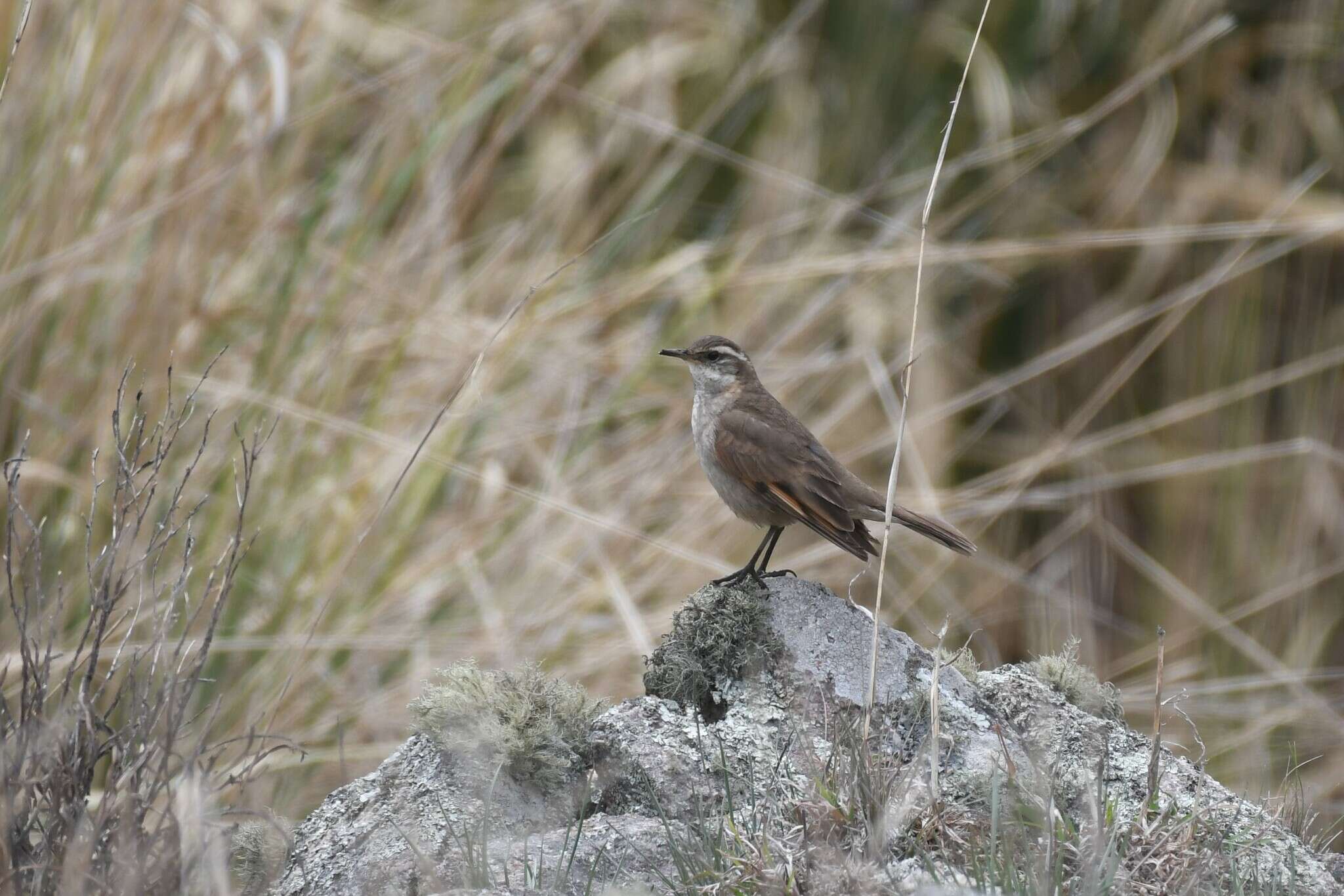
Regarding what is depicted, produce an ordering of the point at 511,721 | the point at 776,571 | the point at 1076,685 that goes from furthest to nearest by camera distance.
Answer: the point at 776,571 → the point at 1076,685 → the point at 511,721

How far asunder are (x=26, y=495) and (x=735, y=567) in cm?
260

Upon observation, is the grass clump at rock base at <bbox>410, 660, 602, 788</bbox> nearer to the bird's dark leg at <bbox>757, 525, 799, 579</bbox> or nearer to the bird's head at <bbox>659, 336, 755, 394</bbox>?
the bird's dark leg at <bbox>757, 525, 799, 579</bbox>

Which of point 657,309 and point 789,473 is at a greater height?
point 657,309

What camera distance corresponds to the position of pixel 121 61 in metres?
4.78

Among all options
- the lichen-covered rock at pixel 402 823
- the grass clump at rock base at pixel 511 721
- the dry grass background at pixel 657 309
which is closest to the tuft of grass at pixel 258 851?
the lichen-covered rock at pixel 402 823

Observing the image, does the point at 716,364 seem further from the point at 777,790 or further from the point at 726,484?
the point at 777,790

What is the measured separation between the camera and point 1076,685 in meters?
3.07

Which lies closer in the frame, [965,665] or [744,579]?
Answer: [965,665]

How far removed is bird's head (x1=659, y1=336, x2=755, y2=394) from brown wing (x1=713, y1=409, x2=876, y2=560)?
28cm

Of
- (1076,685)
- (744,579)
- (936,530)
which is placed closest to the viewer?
(1076,685)

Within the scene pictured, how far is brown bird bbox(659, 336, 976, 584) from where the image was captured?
3588 millimetres

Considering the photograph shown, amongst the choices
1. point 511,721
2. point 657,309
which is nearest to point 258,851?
point 511,721

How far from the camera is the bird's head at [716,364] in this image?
14.0ft

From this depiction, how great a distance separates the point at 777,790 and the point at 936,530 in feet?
3.89
